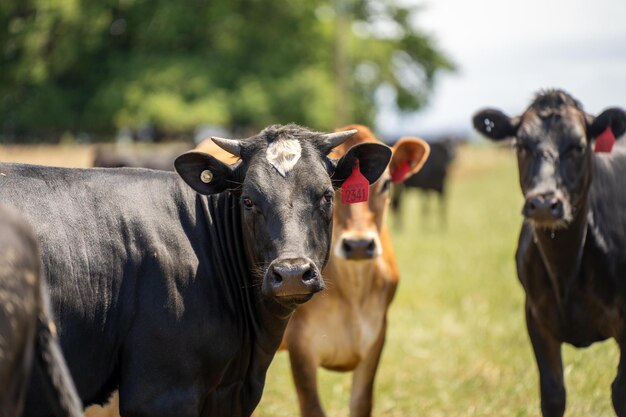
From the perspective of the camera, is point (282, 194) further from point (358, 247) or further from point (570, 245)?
point (570, 245)

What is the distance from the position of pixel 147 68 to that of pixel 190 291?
29.0m

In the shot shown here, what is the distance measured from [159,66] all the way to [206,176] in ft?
94.0

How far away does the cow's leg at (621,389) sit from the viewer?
19.1 feet

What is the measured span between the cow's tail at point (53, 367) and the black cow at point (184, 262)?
95 centimetres

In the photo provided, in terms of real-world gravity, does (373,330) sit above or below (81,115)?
below

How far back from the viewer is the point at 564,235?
19.7ft

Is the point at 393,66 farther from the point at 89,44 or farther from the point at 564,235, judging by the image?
the point at 564,235

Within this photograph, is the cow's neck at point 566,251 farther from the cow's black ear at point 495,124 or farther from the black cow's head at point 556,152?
the cow's black ear at point 495,124

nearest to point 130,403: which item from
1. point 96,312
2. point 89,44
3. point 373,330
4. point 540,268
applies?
point 96,312

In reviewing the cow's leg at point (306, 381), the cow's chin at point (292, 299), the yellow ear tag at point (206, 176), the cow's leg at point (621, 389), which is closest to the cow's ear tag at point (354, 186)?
the yellow ear tag at point (206, 176)

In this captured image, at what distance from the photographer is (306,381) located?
6.16m

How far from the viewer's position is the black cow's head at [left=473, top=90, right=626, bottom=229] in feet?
18.5

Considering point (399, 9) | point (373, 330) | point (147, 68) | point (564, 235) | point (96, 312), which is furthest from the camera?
point (399, 9)

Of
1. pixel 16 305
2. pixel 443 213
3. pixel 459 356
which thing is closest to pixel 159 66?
pixel 443 213
